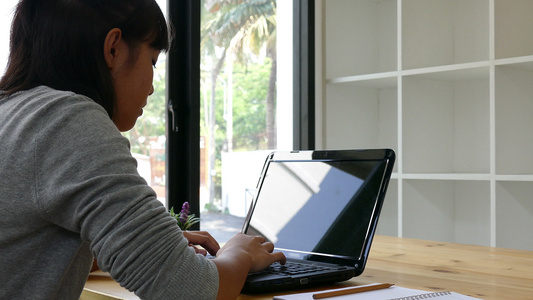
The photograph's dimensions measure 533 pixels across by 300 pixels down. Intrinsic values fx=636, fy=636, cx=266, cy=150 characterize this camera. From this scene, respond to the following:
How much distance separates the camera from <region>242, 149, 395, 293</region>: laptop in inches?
46.5

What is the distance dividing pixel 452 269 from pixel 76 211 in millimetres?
843

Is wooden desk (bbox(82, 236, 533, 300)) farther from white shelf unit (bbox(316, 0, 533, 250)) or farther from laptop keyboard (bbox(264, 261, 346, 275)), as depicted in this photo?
white shelf unit (bbox(316, 0, 533, 250))

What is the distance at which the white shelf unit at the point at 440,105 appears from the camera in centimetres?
266

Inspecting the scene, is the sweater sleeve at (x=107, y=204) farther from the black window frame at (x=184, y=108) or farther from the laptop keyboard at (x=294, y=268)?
the black window frame at (x=184, y=108)

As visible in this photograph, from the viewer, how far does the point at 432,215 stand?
10.1ft

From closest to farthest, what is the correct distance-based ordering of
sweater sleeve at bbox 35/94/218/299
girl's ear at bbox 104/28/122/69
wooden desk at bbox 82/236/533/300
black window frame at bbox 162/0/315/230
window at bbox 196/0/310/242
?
sweater sleeve at bbox 35/94/218/299
girl's ear at bbox 104/28/122/69
wooden desk at bbox 82/236/533/300
black window frame at bbox 162/0/315/230
window at bbox 196/0/310/242

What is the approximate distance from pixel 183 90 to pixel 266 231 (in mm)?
1327

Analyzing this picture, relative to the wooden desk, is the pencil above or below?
above

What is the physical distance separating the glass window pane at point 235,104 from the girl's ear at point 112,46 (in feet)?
5.77

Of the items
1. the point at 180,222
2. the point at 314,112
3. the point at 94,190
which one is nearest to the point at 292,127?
the point at 314,112

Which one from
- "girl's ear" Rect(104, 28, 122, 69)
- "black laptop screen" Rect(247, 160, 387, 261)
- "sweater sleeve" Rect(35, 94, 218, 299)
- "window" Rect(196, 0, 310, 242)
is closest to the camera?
"sweater sleeve" Rect(35, 94, 218, 299)

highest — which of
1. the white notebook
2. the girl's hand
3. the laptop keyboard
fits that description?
the girl's hand

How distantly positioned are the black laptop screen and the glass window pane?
50.2 inches

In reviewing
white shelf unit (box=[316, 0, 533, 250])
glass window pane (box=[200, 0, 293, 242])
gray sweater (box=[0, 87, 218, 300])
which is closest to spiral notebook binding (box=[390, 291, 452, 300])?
gray sweater (box=[0, 87, 218, 300])
